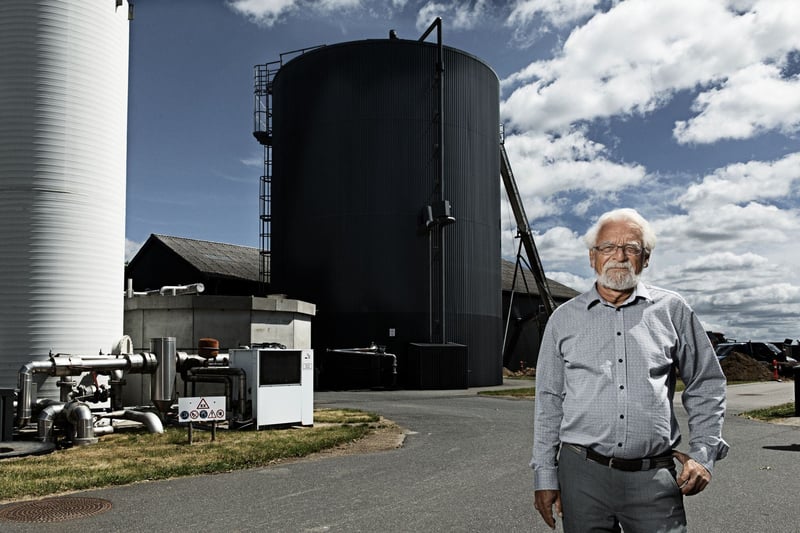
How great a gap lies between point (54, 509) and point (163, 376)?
8199 mm

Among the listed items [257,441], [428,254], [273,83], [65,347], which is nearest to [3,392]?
[65,347]

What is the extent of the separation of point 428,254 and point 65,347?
67.3 ft

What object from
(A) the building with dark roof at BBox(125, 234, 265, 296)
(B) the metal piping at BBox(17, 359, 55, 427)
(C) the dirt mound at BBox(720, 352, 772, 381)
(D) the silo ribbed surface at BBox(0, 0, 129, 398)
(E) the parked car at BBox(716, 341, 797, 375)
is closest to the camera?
(B) the metal piping at BBox(17, 359, 55, 427)

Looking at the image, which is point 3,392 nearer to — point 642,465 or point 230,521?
point 230,521

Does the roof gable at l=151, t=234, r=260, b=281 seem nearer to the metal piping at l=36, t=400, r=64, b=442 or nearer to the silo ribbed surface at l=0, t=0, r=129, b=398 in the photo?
the silo ribbed surface at l=0, t=0, r=129, b=398

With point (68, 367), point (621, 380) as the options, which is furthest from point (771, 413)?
point (621, 380)

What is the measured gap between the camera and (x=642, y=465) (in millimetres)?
3623

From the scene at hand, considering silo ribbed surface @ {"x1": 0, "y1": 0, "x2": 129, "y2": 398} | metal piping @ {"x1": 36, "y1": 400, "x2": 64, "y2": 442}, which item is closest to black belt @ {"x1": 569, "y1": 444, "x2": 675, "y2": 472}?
metal piping @ {"x1": 36, "y1": 400, "x2": 64, "y2": 442}

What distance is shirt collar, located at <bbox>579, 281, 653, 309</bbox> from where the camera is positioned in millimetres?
3834

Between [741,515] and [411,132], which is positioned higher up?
[411,132]

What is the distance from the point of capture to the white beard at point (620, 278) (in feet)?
12.6

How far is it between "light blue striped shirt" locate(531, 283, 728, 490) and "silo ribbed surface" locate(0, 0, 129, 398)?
14.8 m

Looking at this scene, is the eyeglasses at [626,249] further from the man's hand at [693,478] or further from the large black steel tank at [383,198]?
the large black steel tank at [383,198]

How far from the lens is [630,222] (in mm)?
3955
